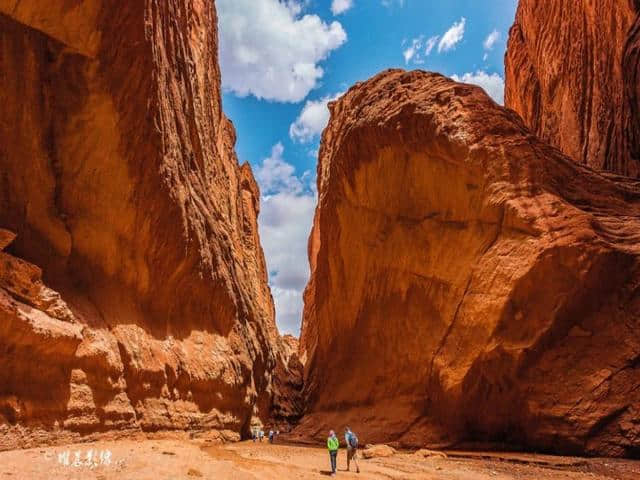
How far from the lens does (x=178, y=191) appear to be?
43.8 ft

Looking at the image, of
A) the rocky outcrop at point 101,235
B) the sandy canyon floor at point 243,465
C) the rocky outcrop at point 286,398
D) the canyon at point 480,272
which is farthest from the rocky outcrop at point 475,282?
the rocky outcrop at point 101,235

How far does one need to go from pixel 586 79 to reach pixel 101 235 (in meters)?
25.0

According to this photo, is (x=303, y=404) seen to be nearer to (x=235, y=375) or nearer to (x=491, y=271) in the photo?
(x=235, y=375)

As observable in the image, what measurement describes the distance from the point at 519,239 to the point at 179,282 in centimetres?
993

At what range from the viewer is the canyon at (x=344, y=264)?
9758mm

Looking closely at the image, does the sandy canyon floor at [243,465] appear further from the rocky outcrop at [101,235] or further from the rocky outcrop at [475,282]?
the rocky outcrop at [475,282]

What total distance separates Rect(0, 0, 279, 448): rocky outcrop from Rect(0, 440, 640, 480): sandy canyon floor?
1019mm

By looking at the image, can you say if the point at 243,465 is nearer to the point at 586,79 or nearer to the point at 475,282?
the point at 475,282

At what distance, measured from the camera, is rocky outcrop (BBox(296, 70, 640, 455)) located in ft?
40.1

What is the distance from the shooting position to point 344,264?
21328mm

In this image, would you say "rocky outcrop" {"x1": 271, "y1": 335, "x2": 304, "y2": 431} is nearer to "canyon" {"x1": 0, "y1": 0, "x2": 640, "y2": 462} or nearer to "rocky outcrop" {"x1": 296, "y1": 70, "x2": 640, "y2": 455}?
"canyon" {"x1": 0, "y1": 0, "x2": 640, "y2": 462}

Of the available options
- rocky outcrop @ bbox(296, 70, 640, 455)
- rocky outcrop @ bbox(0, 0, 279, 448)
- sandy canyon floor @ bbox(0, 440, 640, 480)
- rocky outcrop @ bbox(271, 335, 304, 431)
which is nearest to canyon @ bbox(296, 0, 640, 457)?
rocky outcrop @ bbox(296, 70, 640, 455)

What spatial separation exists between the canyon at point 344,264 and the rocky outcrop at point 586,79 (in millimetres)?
434

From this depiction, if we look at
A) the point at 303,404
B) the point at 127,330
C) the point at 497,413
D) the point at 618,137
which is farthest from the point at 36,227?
the point at 618,137
